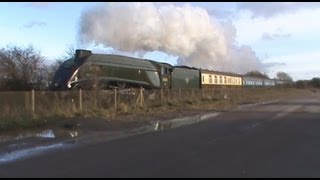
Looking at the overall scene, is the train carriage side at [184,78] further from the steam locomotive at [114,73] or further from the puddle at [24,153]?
the puddle at [24,153]

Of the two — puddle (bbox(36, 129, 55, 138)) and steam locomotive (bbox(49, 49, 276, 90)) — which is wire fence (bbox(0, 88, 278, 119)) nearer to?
steam locomotive (bbox(49, 49, 276, 90))

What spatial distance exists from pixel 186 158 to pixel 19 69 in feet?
109

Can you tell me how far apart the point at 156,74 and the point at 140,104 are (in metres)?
9.10

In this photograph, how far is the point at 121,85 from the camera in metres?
36.5

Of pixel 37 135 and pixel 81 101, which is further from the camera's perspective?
pixel 81 101

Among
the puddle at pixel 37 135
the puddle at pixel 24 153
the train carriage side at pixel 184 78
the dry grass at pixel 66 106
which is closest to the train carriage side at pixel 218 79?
the train carriage side at pixel 184 78

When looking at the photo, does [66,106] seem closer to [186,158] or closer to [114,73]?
[114,73]

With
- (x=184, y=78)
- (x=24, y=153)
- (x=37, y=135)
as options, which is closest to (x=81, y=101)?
(x=37, y=135)

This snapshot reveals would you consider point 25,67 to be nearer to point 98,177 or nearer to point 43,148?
point 43,148

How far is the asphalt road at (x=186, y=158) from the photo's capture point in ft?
31.4

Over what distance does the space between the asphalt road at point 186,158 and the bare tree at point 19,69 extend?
2081 cm

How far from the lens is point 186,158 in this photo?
37.3ft

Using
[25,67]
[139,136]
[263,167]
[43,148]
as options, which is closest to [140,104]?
[25,67]

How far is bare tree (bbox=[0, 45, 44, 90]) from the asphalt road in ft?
68.3
